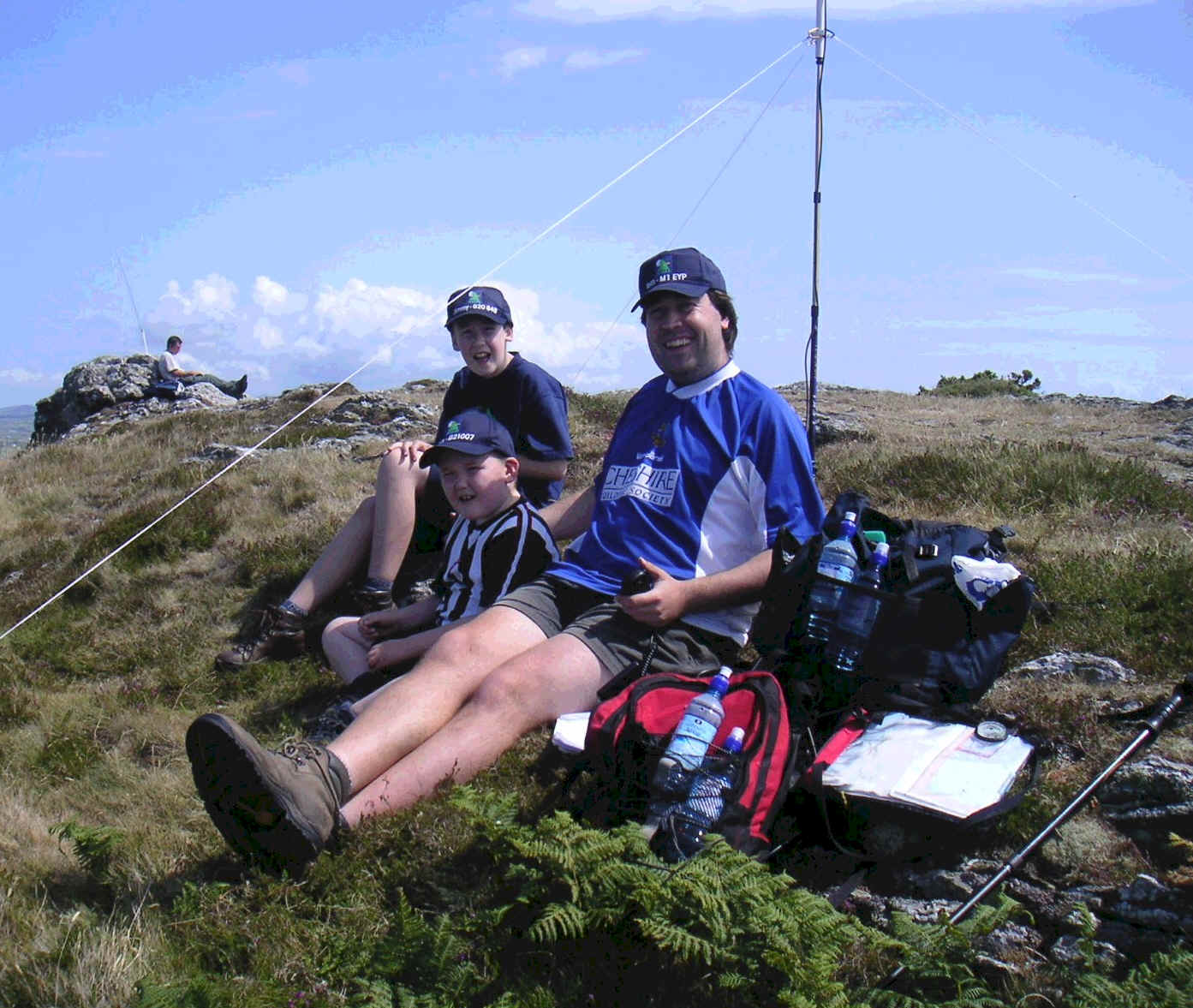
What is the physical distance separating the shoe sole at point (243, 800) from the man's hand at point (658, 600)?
1503mm

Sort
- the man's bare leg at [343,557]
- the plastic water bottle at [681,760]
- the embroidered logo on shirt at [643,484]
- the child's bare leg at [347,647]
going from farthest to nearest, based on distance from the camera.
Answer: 1. the man's bare leg at [343,557]
2. the child's bare leg at [347,647]
3. the embroidered logo on shirt at [643,484]
4. the plastic water bottle at [681,760]

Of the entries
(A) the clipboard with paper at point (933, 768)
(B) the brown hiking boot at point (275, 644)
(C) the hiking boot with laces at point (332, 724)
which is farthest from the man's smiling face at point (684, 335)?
(B) the brown hiking boot at point (275, 644)

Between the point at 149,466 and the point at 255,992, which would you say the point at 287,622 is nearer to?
the point at 255,992

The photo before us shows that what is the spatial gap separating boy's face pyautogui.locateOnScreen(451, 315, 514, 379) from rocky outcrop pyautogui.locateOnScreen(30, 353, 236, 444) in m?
15.9

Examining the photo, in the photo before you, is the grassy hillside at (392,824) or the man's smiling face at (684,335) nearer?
the grassy hillside at (392,824)

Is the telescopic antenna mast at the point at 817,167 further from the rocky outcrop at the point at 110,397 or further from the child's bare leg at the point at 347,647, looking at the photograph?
the rocky outcrop at the point at 110,397

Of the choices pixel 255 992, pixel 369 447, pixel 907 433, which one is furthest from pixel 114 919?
pixel 907 433

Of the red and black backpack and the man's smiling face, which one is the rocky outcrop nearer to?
the man's smiling face

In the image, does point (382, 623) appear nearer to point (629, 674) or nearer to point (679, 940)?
point (629, 674)

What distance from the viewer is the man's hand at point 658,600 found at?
4.49 m

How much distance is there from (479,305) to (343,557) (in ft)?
5.79

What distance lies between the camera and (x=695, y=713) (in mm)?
3889

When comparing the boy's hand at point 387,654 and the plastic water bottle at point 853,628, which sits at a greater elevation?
the plastic water bottle at point 853,628

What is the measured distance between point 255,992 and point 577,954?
97 cm
